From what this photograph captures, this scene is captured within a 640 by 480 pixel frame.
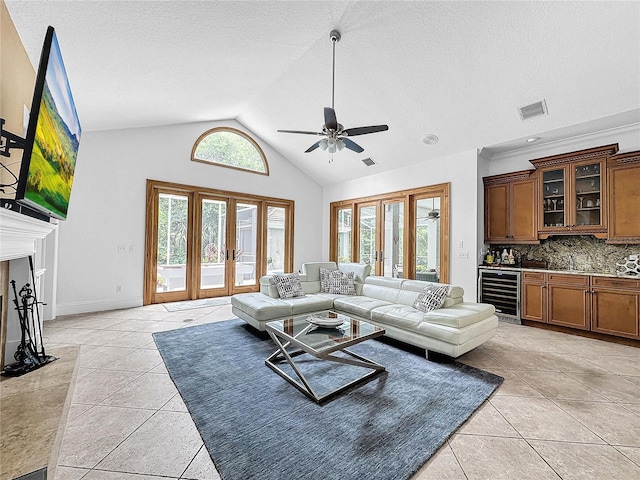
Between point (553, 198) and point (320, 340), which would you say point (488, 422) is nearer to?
point (320, 340)

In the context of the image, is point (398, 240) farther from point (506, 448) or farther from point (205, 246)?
point (506, 448)

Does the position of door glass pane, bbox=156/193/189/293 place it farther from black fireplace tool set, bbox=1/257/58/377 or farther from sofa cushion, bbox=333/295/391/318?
sofa cushion, bbox=333/295/391/318

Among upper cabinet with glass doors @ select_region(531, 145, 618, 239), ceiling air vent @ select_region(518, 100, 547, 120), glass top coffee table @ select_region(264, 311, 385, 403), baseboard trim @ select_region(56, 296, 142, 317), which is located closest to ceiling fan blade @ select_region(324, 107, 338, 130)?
glass top coffee table @ select_region(264, 311, 385, 403)

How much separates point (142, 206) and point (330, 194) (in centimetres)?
438

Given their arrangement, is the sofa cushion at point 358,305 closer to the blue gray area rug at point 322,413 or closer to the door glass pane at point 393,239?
the blue gray area rug at point 322,413

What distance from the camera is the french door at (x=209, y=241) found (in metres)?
5.46

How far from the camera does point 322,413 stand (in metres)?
2.05

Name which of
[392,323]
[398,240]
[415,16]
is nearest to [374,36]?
[415,16]

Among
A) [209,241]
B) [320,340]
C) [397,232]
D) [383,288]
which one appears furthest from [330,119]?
[209,241]

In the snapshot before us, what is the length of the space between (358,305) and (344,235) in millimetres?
3796

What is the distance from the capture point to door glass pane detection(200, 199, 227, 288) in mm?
5998

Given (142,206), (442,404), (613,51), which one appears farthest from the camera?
(142,206)

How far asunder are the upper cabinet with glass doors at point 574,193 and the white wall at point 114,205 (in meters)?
6.01

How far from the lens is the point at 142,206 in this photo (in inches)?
207
